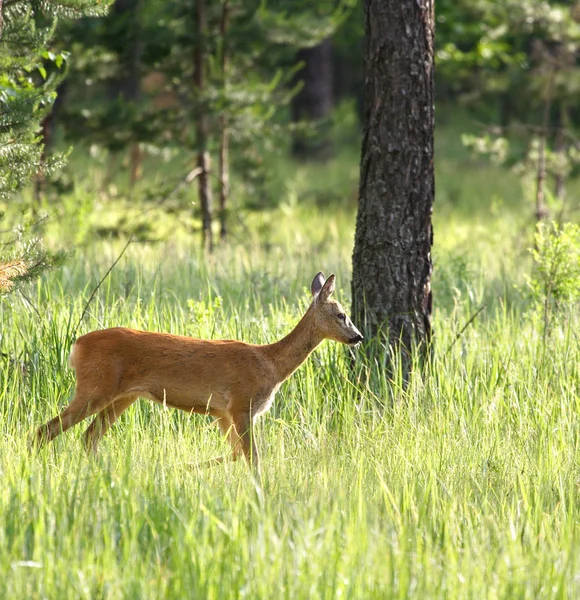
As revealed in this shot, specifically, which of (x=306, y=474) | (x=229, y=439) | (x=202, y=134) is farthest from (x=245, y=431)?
(x=202, y=134)

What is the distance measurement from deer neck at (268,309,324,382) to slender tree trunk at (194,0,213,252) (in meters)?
6.17

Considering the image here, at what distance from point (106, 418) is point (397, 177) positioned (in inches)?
94.8

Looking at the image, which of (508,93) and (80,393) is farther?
(508,93)

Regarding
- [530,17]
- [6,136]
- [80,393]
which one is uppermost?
[530,17]

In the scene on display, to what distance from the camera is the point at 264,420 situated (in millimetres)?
5699

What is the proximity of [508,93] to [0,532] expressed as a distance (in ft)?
73.9

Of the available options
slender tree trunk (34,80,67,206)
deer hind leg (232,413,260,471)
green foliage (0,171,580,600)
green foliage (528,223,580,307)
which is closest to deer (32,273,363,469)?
deer hind leg (232,413,260,471)

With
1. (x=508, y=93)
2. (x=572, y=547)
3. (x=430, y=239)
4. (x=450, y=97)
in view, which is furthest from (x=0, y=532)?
(x=450, y=97)

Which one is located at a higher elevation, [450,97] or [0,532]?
[450,97]

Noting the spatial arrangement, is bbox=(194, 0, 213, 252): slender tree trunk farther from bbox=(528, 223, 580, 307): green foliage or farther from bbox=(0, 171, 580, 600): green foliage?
bbox=(528, 223, 580, 307): green foliage

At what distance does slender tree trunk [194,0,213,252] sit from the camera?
11781mm

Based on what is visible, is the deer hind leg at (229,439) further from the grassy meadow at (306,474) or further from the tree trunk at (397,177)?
the tree trunk at (397,177)

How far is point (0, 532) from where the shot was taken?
371 cm

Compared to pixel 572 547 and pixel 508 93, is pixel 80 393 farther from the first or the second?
pixel 508 93
